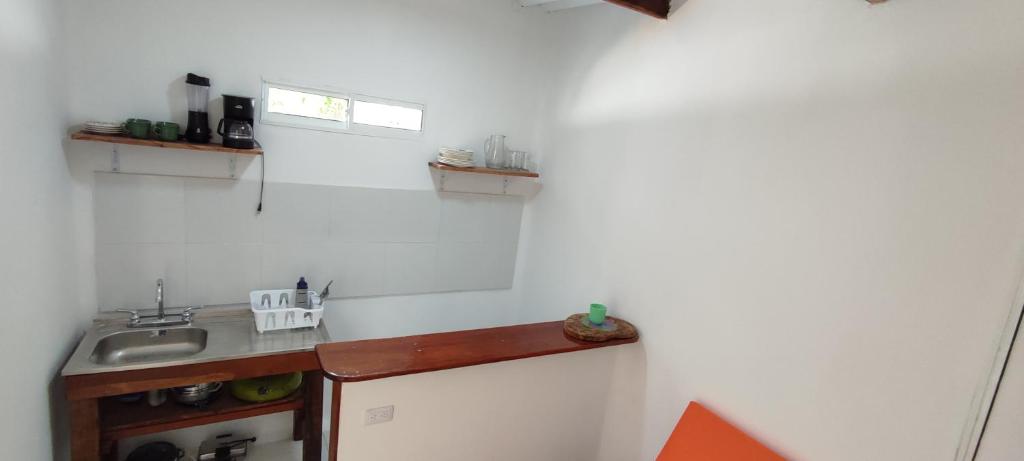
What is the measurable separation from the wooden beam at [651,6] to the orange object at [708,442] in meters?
1.65

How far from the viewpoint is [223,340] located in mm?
2111

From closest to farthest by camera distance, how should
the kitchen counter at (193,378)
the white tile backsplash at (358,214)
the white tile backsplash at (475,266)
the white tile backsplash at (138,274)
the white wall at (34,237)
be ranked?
1. the white wall at (34,237)
2. the kitchen counter at (193,378)
3. the white tile backsplash at (138,274)
4. the white tile backsplash at (358,214)
5. the white tile backsplash at (475,266)

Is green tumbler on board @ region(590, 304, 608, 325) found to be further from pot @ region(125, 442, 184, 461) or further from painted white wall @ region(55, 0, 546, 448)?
pot @ region(125, 442, 184, 461)

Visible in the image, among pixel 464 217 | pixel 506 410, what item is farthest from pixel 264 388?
pixel 464 217

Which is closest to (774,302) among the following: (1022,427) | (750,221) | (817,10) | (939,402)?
(750,221)

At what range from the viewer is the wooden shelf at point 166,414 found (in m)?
1.87

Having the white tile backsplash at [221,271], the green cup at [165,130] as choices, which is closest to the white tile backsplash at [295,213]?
the white tile backsplash at [221,271]

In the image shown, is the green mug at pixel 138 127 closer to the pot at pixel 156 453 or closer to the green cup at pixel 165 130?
the green cup at pixel 165 130

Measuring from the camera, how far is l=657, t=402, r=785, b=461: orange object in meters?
1.63

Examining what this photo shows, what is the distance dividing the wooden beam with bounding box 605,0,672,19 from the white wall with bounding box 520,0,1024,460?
2.4 inches

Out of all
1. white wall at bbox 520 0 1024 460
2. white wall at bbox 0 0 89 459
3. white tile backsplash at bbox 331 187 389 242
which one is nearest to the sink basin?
white wall at bbox 0 0 89 459

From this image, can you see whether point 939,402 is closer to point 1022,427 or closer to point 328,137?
point 1022,427

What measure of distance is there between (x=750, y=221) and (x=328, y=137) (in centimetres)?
205

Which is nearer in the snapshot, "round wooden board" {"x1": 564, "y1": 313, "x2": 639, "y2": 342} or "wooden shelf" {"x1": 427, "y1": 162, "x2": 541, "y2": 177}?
"round wooden board" {"x1": 564, "y1": 313, "x2": 639, "y2": 342}
